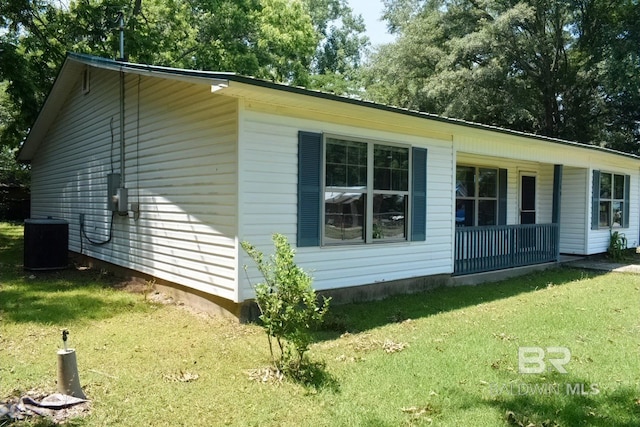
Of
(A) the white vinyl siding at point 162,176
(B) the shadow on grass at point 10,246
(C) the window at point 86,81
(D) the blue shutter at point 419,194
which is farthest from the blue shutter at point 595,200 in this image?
(B) the shadow on grass at point 10,246

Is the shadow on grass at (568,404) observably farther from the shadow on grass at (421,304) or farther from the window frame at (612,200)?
the window frame at (612,200)

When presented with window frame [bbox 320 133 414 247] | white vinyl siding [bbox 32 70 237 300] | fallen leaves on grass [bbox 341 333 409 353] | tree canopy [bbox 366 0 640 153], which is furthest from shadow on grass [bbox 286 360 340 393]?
tree canopy [bbox 366 0 640 153]

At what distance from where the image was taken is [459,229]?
880cm

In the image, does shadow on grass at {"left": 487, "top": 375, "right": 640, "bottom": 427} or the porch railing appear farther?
the porch railing

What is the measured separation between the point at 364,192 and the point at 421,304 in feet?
6.08

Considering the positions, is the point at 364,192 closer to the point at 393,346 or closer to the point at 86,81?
the point at 393,346

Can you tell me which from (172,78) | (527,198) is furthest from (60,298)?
(527,198)

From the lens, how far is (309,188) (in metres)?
6.28

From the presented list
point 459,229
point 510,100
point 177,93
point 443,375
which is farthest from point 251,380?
point 510,100

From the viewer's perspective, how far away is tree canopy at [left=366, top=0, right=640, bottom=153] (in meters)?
18.1

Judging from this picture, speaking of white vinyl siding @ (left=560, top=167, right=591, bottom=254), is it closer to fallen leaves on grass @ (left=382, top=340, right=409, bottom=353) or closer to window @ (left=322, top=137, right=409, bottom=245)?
window @ (left=322, top=137, right=409, bottom=245)

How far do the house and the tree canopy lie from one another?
7.93 metres

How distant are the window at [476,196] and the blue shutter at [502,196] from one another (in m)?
0.09

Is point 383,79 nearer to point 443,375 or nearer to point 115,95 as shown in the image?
point 115,95
